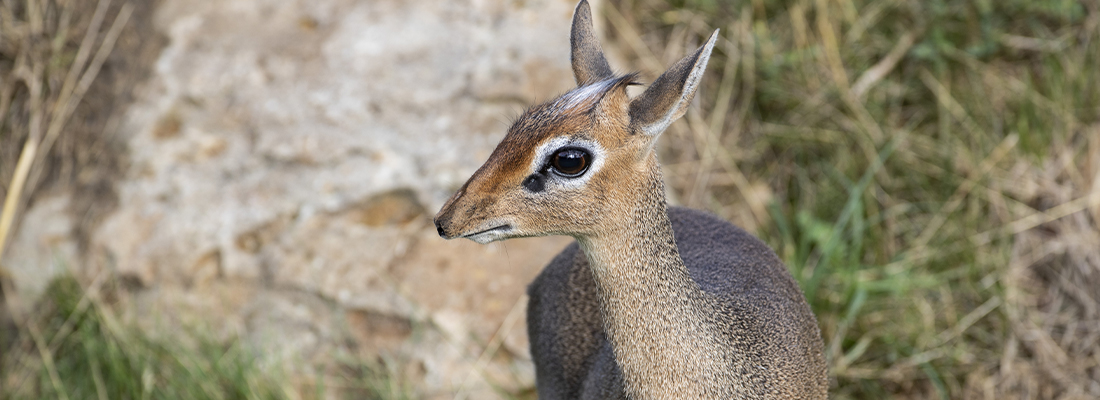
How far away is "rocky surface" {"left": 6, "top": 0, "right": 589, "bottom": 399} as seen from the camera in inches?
150

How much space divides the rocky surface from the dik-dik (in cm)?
148

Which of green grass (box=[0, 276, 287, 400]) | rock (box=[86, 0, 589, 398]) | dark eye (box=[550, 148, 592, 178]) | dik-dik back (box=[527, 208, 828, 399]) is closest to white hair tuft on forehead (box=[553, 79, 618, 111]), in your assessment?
dark eye (box=[550, 148, 592, 178])

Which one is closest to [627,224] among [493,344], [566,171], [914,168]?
[566,171]

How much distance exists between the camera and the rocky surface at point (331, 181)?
3.81m

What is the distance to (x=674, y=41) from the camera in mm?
Answer: 5047

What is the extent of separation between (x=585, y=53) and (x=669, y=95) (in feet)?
1.43

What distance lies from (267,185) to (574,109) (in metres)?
2.34

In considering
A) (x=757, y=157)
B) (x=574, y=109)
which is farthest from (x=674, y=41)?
(x=574, y=109)

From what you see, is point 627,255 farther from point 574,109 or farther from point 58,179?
point 58,179

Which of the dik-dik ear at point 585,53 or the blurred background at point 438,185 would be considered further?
the blurred background at point 438,185

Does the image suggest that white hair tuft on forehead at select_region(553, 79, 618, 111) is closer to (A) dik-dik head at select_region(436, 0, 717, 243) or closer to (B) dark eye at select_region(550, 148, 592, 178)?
(A) dik-dik head at select_region(436, 0, 717, 243)

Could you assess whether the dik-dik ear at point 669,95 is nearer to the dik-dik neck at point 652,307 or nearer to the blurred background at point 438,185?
the dik-dik neck at point 652,307

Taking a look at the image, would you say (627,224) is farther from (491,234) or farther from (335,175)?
(335,175)

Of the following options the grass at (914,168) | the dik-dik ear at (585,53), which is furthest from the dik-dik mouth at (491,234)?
the grass at (914,168)
